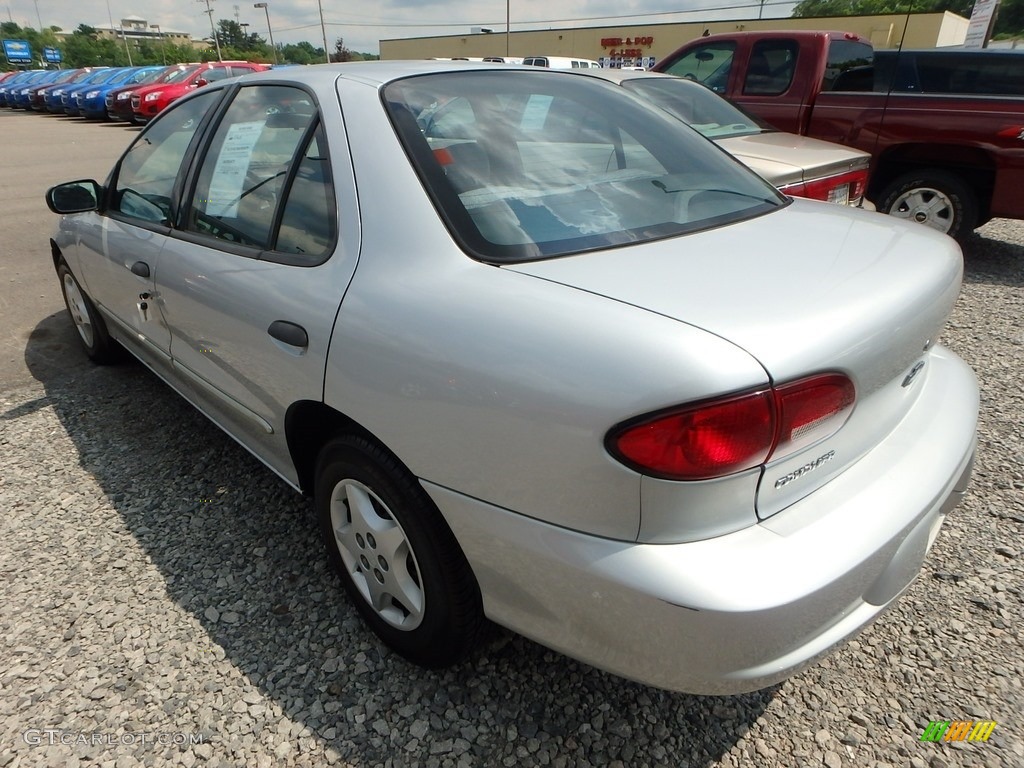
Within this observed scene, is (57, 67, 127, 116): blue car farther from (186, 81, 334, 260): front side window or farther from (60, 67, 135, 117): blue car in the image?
(186, 81, 334, 260): front side window

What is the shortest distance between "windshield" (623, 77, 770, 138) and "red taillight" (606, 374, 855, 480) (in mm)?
4597

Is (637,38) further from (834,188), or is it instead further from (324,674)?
(324,674)

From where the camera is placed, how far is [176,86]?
A: 17.8m

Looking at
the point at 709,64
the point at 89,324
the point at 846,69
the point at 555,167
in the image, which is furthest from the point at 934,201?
the point at 89,324

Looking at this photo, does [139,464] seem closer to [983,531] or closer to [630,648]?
[630,648]

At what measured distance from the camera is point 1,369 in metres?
4.11

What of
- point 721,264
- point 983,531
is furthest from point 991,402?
point 721,264

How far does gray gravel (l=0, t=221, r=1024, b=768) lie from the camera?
178cm

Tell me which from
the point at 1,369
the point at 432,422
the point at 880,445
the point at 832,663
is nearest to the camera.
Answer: the point at 432,422

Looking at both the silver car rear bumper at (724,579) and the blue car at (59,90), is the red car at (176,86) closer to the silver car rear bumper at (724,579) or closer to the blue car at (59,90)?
the blue car at (59,90)

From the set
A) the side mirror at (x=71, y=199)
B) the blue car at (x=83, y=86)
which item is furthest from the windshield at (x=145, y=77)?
the side mirror at (x=71, y=199)

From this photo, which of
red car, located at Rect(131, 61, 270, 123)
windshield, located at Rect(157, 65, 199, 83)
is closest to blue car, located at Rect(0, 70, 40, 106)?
windshield, located at Rect(157, 65, 199, 83)

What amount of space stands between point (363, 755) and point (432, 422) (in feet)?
3.06

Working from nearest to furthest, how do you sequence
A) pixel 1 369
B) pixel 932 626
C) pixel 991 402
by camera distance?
pixel 932 626 → pixel 991 402 → pixel 1 369
